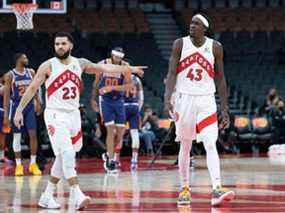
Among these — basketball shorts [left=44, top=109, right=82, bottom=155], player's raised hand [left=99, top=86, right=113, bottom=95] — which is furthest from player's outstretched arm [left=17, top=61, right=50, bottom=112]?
player's raised hand [left=99, top=86, right=113, bottom=95]

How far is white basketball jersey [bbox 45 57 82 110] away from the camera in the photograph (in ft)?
36.5

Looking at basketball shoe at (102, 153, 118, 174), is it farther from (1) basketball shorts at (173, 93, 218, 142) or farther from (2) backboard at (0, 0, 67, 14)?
(2) backboard at (0, 0, 67, 14)

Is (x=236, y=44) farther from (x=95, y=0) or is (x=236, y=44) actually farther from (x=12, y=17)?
(x=12, y=17)

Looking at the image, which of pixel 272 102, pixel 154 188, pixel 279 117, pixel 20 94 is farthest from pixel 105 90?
pixel 272 102

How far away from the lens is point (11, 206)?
439 inches

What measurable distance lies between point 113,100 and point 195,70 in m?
6.63

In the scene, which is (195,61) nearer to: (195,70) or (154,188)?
(195,70)

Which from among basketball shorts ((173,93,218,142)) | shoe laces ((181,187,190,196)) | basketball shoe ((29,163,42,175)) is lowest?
basketball shoe ((29,163,42,175))

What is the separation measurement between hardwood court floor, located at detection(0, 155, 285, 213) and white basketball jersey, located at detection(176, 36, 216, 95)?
53.3 inches

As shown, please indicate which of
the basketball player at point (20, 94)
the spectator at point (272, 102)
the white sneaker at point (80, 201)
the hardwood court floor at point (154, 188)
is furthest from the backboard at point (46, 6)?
the white sneaker at point (80, 201)

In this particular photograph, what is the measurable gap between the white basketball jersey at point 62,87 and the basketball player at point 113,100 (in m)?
6.50

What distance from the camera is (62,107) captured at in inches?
437

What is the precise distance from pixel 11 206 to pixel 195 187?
3718 mm

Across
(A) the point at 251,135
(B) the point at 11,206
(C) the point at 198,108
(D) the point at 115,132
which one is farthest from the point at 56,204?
(A) the point at 251,135
